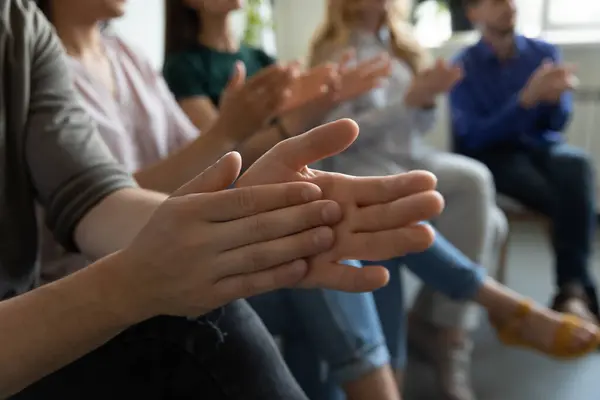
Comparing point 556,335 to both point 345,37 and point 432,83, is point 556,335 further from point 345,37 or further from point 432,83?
point 345,37

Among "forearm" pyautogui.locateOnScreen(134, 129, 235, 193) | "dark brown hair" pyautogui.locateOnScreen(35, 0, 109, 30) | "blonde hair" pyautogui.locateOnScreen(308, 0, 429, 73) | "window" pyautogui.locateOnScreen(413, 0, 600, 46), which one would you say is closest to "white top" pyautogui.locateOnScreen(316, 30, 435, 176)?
"blonde hair" pyautogui.locateOnScreen(308, 0, 429, 73)

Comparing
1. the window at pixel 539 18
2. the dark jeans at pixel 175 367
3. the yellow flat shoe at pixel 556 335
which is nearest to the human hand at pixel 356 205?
the dark jeans at pixel 175 367

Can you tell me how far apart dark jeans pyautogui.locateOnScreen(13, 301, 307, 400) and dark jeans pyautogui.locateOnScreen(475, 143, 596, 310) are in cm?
115

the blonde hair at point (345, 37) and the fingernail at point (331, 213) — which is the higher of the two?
the fingernail at point (331, 213)

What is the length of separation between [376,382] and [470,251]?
1.77 feet

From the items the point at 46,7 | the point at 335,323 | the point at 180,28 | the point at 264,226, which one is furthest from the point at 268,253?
the point at 180,28

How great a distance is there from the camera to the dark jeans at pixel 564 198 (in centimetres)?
148

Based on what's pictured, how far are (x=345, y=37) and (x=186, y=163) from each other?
75 centimetres

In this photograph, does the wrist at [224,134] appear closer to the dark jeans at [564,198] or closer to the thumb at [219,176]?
the thumb at [219,176]

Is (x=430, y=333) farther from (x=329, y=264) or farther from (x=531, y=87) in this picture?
(x=329, y=264)

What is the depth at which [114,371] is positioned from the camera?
1.66 ft

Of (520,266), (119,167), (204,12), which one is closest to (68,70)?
(119,167)

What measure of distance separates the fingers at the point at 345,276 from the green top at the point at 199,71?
86 cm

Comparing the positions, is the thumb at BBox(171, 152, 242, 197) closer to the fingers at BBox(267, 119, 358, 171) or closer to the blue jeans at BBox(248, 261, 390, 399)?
the fingers at BBox(267, 119, 358, 171)
